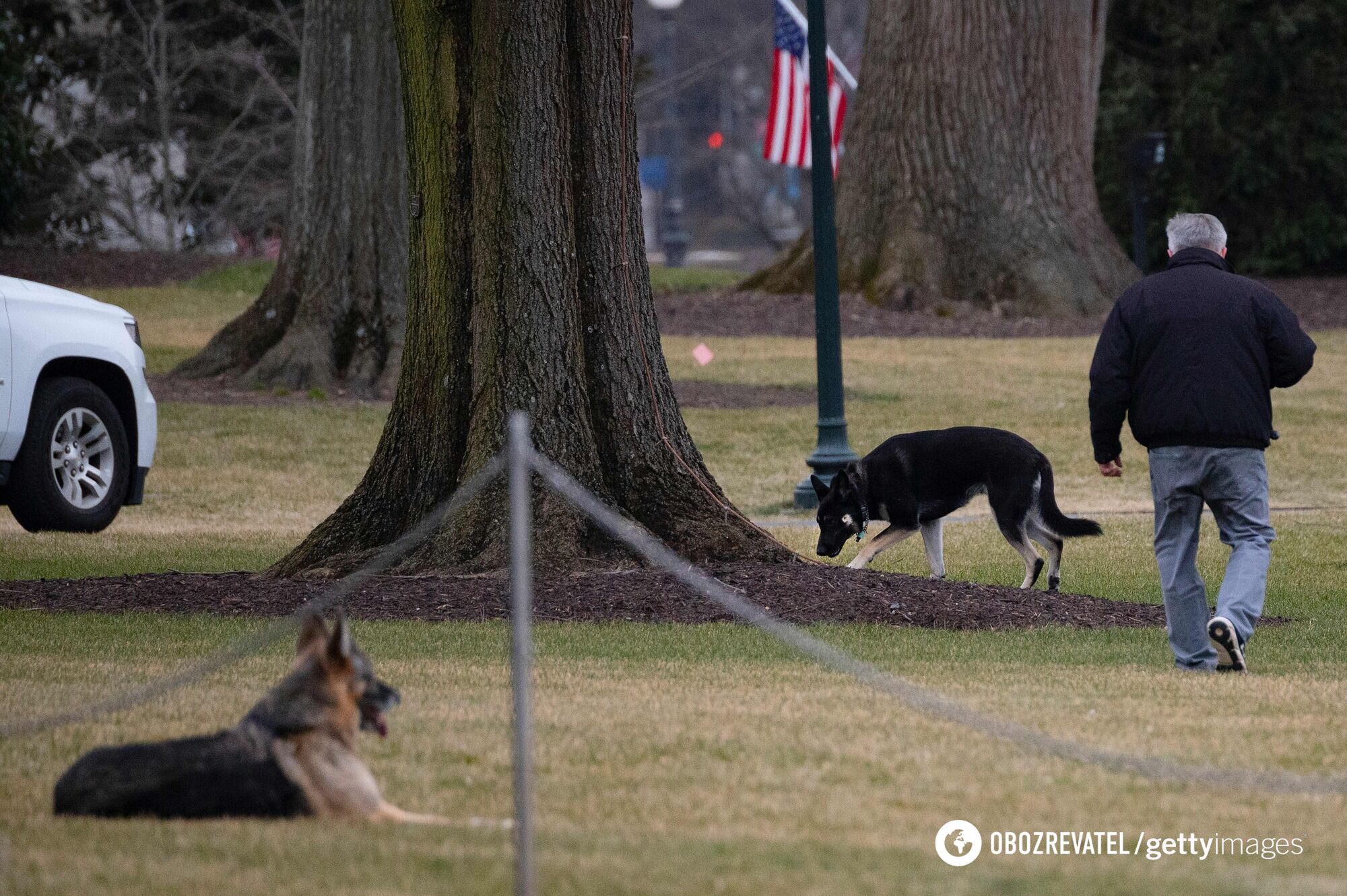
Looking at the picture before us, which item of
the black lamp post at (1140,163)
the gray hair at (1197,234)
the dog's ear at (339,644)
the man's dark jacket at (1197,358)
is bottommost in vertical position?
the dog's ear at (339,644)

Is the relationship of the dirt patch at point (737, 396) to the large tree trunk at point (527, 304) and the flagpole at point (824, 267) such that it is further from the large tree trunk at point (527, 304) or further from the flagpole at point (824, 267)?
the large tree trunk at point (527, 304)

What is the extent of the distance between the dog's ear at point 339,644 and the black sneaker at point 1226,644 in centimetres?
419

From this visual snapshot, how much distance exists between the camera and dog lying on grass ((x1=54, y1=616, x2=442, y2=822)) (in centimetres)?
504

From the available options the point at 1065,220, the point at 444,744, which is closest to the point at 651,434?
the point at 444,744

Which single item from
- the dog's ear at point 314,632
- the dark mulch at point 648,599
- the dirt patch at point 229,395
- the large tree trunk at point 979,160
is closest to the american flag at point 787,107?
the large tree trunk at point 979,160

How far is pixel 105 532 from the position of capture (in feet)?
44.6

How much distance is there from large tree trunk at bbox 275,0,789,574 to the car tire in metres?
2.37

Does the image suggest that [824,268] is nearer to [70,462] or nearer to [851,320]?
[70,462]

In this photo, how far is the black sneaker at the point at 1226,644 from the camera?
7871mm

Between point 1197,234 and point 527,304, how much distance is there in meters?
3.48

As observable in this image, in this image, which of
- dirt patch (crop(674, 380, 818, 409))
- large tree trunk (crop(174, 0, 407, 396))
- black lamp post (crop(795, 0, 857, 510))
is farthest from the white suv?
dirt patch (crop(674, 380, 818, 409))

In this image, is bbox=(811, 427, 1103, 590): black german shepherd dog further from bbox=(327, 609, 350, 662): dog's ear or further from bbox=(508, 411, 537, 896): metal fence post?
bbox=(508, 411, 537, 896): metal fence post

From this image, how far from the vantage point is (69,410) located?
11.8 meters

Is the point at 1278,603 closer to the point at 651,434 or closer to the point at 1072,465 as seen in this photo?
the point at 651,434
